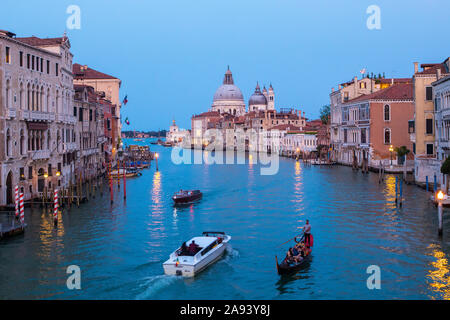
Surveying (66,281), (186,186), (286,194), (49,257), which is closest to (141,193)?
(186,186)

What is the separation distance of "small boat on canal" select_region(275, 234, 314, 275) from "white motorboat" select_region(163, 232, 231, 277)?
7.28ft

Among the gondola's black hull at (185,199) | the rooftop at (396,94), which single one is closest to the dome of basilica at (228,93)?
the rooftop at (396,94)

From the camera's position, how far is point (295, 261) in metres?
16.4

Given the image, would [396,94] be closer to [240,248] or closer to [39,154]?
[39,154]

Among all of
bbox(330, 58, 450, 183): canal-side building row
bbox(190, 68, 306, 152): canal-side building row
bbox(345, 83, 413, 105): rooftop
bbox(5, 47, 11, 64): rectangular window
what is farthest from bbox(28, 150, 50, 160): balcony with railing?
bbox(190, 68, 306, 152): canal-side building row

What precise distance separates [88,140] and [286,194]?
15873mm

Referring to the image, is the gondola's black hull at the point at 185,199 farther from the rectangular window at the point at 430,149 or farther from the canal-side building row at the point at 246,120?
the canal-side building row at the point at 246,120

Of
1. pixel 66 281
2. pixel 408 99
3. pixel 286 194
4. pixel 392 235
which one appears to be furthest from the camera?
pixel 408 99

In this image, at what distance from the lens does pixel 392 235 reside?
829 inches

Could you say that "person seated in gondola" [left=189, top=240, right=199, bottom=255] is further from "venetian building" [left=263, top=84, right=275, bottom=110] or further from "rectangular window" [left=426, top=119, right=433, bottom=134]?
"venetian building" [left=263, top=84, right=275, bottom=110]

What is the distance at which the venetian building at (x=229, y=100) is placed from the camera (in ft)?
598

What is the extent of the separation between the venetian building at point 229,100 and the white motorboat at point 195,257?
6432 inches

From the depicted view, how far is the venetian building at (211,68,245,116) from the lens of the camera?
18223 cm
